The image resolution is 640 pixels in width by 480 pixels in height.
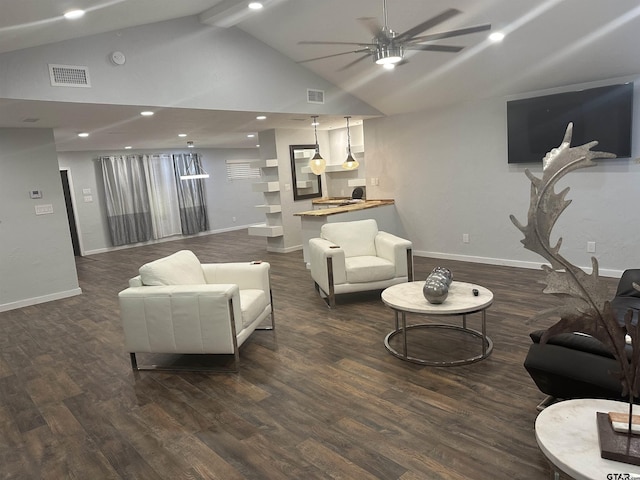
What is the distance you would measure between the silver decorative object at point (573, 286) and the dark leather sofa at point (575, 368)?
0.60 metres

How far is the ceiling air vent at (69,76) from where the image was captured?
379 centimetres

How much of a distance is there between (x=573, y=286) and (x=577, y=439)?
1.79 feet

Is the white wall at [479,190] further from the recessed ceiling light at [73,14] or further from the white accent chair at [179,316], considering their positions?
the recessed ceiling light at [73,14]

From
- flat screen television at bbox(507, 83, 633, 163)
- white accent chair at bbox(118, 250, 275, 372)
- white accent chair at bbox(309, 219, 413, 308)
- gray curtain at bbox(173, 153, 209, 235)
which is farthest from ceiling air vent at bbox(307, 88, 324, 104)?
gray curtain at bbox(173, 153, 209, 235)

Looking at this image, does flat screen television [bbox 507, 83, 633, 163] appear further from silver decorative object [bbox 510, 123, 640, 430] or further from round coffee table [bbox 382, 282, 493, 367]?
silver decorative object [bbox 510, 123, 640, 430]

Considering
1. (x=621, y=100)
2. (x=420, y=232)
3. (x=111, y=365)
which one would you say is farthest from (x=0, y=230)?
(x=621, y=100)

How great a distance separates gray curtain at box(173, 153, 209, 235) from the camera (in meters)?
11.0

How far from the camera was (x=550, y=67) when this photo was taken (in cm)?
473

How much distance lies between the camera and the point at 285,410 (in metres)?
2.71

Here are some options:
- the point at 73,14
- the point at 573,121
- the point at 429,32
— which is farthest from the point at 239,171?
the point at 73,14

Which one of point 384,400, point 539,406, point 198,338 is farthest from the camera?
point 198,338

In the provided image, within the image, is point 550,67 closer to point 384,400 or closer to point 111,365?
point 384,400

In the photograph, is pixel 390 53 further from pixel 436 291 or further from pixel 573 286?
pixel 573 286

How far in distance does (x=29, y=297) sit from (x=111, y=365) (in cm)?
294
